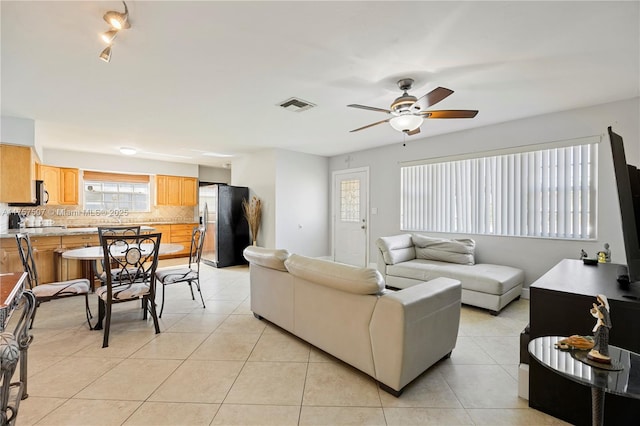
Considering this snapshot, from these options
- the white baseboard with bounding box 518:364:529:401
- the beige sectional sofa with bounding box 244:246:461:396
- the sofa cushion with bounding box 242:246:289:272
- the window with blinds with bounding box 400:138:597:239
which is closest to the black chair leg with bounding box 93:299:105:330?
the sofa cushion with bounding box 242:246:289:272

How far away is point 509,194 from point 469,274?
1574 mm

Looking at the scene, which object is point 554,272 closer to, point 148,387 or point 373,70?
point 373,70

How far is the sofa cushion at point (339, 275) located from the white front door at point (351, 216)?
3.83 meters

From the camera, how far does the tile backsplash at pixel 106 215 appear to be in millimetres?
6141

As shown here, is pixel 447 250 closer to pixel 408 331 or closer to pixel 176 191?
pixel 408 331

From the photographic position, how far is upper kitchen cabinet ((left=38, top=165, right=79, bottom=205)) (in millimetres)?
5852

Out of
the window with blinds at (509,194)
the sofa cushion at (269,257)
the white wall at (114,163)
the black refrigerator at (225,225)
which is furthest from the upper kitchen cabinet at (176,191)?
the window with blinds at (509,194)

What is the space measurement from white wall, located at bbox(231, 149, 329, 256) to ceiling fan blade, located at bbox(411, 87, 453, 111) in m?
3.59

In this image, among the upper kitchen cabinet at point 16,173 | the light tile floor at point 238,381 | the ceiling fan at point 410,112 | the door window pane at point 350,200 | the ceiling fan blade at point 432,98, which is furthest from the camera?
the door window pane at point 350,200

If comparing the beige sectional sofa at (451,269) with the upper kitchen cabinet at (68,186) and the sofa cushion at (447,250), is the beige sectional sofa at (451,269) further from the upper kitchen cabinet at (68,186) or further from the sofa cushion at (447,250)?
the upper kitchen cabinet at (68,186)

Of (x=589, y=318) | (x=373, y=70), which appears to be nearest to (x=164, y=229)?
(x=373, y=70)

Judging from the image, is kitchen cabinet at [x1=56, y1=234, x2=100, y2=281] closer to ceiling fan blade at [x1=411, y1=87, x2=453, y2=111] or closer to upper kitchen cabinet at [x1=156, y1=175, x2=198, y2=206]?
upper kitchen cabinet at [x1=156, y1=175, x2=198, y2=206]

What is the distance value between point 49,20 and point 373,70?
2.45m

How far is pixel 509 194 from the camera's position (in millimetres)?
4234
